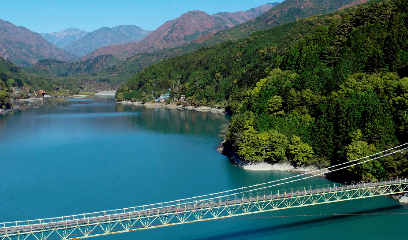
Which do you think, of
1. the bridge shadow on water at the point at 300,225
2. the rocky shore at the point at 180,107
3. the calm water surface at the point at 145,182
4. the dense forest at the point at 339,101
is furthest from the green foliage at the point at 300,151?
the rocky shore at the point at 180,107

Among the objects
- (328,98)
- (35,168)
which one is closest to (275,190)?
(328,98)

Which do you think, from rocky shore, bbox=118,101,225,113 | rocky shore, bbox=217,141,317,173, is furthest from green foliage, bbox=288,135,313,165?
rocky shore, bbox=118,101,225,113

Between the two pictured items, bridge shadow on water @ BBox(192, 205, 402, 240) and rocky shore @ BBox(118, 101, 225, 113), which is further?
rocky shore @ BBox(118, 101, 225, 113)

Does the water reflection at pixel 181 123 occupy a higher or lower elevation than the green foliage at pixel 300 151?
lower

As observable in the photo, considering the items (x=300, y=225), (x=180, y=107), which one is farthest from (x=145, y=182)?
(x=180, y=107)

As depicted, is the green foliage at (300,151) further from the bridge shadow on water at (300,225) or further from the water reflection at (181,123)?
the water reflection at (181,123)

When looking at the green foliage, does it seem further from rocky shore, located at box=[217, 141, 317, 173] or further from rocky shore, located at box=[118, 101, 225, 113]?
rocky shore, located at box=[118, 101, 225, 113]

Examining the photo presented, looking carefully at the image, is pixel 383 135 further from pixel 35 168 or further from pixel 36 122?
pixel 36 122

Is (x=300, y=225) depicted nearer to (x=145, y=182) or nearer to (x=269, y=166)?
(x=269, y=166)

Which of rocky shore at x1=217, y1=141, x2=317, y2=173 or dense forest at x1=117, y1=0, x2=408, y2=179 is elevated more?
dense forest at x1=117, y1=0, x2=408, y2=179
